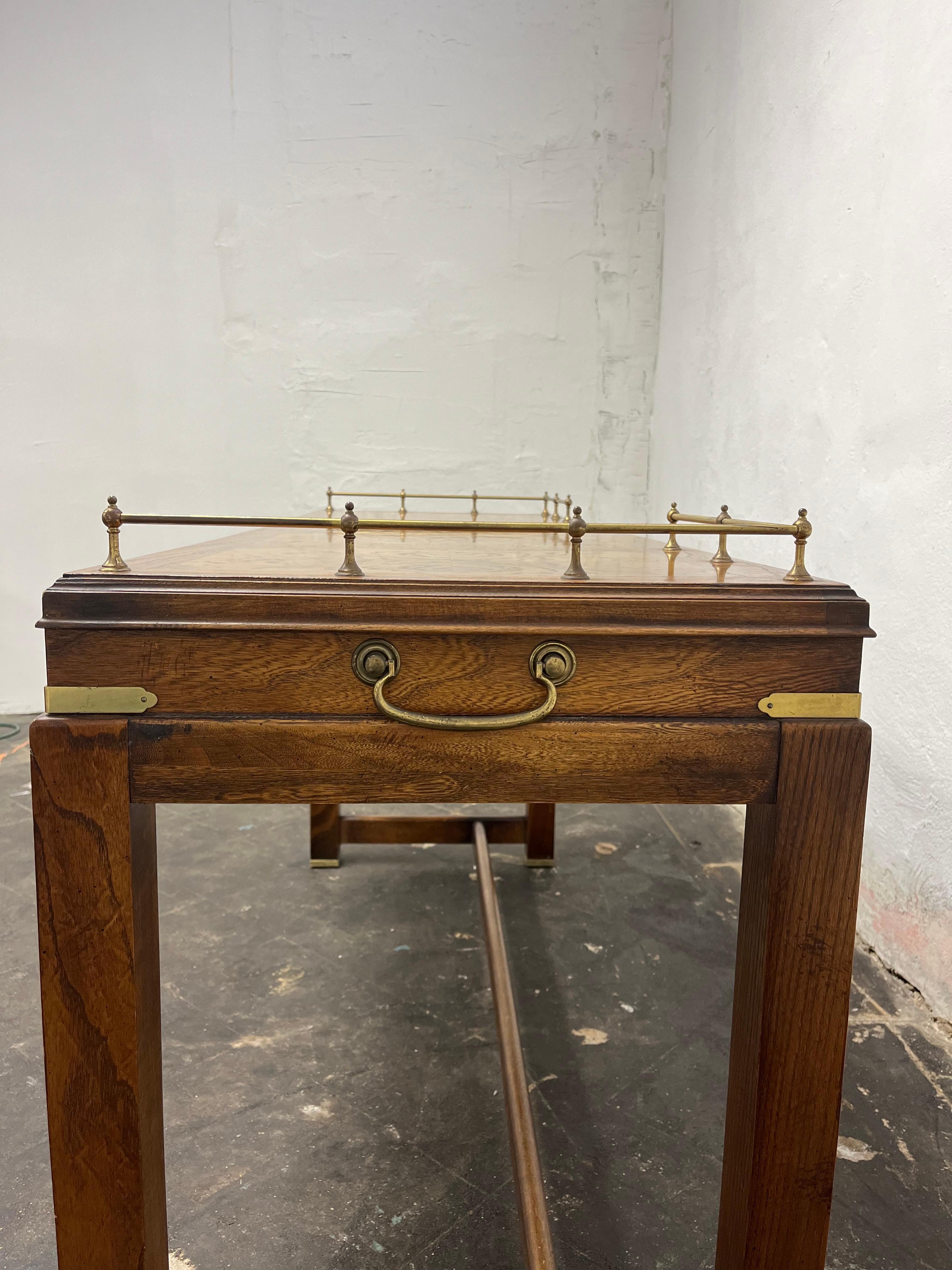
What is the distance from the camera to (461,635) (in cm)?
100

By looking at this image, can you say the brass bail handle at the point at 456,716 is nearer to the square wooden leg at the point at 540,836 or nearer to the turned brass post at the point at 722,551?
the turned brass post at the point at 722,551

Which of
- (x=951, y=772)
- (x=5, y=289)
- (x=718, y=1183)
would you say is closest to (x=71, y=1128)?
(x=718, y=1183)

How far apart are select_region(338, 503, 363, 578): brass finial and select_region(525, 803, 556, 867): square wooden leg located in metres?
1.64

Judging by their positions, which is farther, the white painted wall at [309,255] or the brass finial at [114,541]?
the white painted wall at [309,255]

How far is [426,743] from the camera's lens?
1.01 meters

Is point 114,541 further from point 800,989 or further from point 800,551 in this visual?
point 800,989

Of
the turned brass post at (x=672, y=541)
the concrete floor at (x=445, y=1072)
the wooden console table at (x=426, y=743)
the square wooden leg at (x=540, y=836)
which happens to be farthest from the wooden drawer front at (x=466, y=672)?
A: the square wooden leg at (x=540, y=836)

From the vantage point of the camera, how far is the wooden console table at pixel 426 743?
3.18 feet

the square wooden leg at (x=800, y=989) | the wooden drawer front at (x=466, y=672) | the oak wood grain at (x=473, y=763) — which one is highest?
the wooden drawer front at (x=466, y=672)

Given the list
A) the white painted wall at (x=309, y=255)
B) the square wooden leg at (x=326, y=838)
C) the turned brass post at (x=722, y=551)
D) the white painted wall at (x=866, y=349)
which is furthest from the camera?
the white painted wall at (x=309, y=255)

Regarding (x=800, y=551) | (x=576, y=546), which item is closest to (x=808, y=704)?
(x=800, y=551)

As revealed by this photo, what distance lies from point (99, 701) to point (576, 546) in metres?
0.57

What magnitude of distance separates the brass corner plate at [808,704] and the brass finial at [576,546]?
10.1 inches

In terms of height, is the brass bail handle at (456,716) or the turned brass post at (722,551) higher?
the turned brass post at (722,551)
